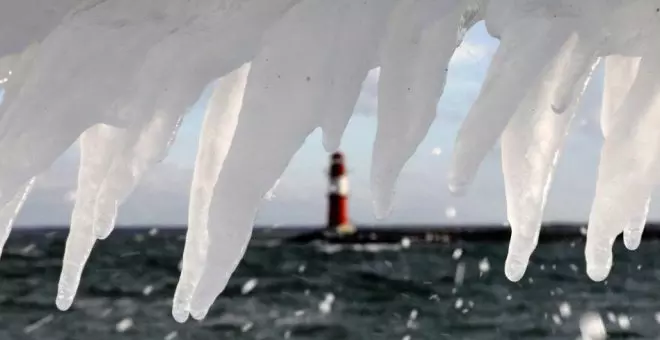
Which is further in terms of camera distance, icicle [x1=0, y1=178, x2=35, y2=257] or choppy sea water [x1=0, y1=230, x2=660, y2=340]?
choppy sea water [x1=0, y1=230, x2=660, y2=340]

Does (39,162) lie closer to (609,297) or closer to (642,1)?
(642,1)

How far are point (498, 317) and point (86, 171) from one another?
8.14 m

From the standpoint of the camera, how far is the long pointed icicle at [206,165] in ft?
2.66

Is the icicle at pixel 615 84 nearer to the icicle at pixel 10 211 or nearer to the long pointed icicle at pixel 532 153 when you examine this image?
the long pointed icicle at pixel 532 153

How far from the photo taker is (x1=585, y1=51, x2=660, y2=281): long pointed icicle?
0.76 m

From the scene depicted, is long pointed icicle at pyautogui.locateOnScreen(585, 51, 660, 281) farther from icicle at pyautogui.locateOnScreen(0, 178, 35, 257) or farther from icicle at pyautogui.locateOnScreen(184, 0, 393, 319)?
icicle at pyautogui.locateOnScreen(0, 178, 35, 257)

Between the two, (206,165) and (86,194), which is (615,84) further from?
(86,194)

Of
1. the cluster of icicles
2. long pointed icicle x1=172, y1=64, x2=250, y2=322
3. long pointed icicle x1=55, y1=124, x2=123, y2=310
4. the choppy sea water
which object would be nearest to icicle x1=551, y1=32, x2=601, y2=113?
the cluster of icicles

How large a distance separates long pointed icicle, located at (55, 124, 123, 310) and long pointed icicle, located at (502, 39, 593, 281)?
0.33m

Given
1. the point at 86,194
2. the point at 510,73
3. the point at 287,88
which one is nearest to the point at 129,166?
the point at 86,194

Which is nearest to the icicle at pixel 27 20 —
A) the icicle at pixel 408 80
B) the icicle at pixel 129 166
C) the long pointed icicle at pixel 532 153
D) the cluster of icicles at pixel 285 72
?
the cluster of icicles at pixel 285 72

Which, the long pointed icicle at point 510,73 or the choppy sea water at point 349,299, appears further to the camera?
the choppy sea water at point 349,299

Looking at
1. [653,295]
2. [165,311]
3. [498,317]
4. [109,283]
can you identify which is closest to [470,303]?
[498,317]

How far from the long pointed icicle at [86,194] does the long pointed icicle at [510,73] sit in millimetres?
295
